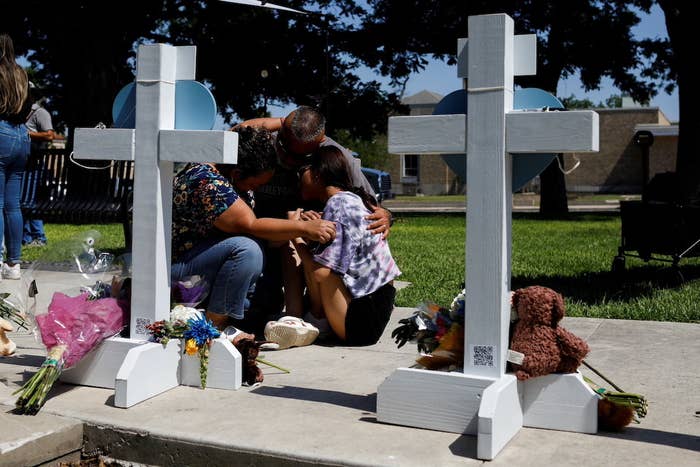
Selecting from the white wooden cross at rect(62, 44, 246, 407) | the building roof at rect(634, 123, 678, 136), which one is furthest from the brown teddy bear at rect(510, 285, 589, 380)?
the building roof at rect(634, 123, 678, 136)

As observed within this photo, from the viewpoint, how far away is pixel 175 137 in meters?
3.55

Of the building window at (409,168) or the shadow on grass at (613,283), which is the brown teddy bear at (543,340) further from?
the building window at (409,168)

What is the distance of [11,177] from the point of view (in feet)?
22.3

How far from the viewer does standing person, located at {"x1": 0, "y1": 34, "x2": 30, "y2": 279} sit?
616cm

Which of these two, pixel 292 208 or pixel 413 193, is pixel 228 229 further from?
pixel 413 193

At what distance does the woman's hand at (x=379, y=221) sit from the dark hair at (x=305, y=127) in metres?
0.56

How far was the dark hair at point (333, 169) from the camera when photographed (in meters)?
4.59

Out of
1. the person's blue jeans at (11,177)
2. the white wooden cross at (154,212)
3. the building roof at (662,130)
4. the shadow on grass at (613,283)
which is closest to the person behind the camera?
the white wooden cross at (154,212)

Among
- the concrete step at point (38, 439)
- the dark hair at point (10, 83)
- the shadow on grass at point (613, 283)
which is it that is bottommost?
the concrete step at point (38, 439)

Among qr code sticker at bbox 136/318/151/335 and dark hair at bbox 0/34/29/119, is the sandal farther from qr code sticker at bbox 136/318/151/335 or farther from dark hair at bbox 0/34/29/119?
dark hair at bbox 0/34/29/119

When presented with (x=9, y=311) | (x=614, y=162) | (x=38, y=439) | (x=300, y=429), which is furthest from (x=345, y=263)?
(x=614, y=162)

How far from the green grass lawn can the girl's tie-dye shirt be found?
4.08 feet

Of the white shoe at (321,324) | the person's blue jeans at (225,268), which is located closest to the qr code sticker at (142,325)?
the person's blue jeans at (225,268)

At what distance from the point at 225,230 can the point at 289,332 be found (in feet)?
2.30
